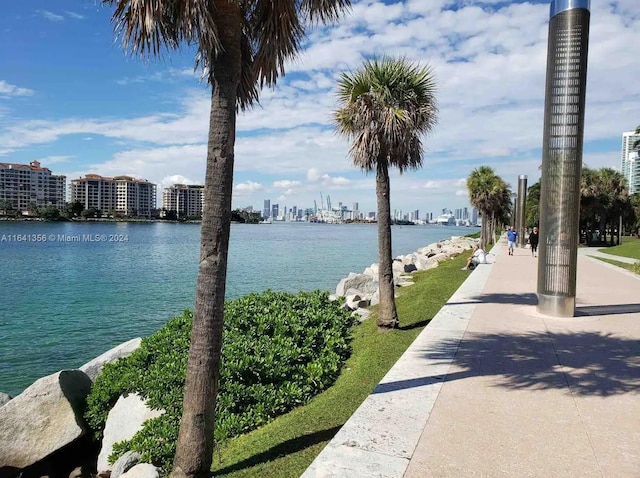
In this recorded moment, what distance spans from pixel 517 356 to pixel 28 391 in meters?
7.75

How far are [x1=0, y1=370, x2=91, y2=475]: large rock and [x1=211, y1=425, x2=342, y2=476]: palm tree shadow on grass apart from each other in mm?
4227

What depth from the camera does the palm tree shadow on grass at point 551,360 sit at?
635cm

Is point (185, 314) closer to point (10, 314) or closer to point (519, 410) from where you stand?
point (519, 410)

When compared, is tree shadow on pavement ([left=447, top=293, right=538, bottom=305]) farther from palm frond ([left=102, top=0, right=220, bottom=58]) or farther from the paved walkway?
Answer: palm frond ([left=102, top=0, right=220, bottom=58])

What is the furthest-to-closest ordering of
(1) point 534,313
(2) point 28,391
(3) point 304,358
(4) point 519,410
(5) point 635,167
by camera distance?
1. (5) point 635,167
2. (1) point 534,313
3. (3) point 304,358
4. (2) point 28,391
5. (4) point 519,410

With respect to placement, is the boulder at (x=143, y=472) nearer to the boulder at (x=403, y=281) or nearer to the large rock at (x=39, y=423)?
the large rock at (x=39, y=423)

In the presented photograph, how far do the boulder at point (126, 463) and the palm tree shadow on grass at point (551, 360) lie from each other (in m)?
4.14

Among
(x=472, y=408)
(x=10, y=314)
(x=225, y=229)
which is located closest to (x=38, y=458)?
(x=225, y=229)

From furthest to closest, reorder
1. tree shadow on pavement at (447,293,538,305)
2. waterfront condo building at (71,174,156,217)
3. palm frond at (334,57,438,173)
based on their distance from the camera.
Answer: waterfront condo building at (71,174,156,217), tree shadow on pavement at (447,293,538,305), palm frond at (334,57,438,173)

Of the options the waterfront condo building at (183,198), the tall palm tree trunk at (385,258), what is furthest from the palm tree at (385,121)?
the waterfront condo building at (183,198)

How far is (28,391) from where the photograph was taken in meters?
8.09

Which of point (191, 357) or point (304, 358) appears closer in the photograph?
point (191, 357)

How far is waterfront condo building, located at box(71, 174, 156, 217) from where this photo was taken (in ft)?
552

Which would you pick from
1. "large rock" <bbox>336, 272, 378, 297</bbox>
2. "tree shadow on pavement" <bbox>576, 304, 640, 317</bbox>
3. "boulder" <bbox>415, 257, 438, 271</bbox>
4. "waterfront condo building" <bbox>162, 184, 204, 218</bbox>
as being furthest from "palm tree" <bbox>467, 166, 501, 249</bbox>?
"waterfront condo building" <bbox>162, 184, 204, 218</bbox>
